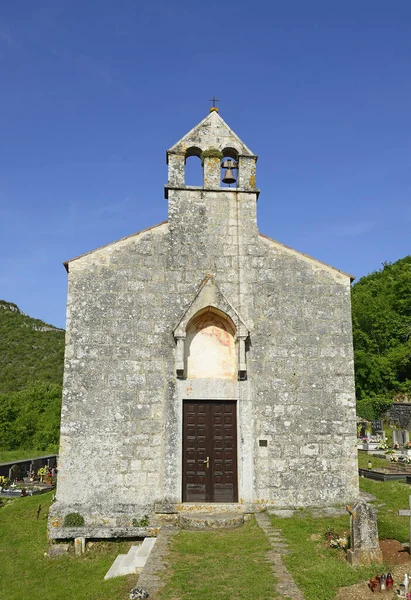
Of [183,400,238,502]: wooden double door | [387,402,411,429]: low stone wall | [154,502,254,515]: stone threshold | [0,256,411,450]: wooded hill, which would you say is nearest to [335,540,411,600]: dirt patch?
[154,502,254,515]: stone threshold

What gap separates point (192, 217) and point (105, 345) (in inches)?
153

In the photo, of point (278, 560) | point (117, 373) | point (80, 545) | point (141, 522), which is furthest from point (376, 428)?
point (278, 560)

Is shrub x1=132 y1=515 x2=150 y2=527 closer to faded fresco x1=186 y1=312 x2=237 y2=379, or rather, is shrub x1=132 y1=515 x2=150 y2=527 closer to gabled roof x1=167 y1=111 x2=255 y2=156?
faded fresco x1=186 y1=312 x2=237 y2=379

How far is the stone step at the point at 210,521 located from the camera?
10.6 m

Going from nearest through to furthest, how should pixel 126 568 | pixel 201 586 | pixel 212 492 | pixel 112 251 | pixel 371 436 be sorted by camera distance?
pixel 201 586 < pixel 126 568 < pixel 212 492 < pixel 112 251 < pixel 371 436

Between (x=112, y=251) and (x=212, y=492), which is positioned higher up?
(x=112, y=251)

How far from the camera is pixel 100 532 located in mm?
10727

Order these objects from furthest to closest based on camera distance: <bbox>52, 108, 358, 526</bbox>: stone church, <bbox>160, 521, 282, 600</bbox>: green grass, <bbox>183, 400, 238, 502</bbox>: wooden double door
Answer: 1. <bbox>183, 400, 238, 502</bbox>: wooden double door
2. <bbox>52, 108, 358, 526</bbox>: stone church
3. <bbox>160, 521, 282, 600</bbox>: green grass

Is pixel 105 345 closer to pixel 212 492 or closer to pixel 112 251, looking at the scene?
pixel 112 251

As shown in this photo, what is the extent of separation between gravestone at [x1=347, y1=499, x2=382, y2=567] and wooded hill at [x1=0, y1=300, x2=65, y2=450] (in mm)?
24719

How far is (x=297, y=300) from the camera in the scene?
1272 cm

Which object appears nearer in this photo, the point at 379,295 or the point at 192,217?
the point at 192,217

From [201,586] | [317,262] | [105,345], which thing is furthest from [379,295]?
[201,586]

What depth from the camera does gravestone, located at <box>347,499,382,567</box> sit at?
8.00 meters
